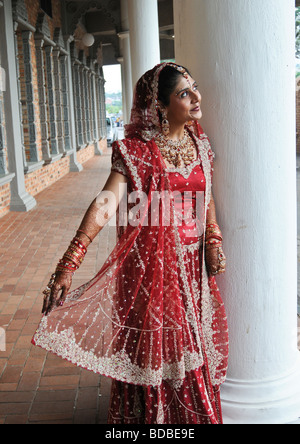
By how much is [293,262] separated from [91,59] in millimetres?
16726

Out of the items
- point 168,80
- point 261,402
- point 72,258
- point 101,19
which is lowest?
point 261,402

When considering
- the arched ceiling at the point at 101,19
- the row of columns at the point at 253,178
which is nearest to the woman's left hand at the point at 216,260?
the row of columns at the point at 253,178

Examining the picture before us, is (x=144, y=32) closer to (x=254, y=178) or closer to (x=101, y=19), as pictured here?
(x=254, y=178)

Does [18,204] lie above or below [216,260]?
below

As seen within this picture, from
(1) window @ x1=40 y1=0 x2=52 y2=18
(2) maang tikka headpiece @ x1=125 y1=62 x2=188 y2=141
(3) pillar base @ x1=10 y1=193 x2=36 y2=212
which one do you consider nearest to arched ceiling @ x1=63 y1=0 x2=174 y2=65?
(1) window @ x1=40 y1=0 x2=52 y2=18

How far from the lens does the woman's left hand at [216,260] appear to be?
1982 millimetres

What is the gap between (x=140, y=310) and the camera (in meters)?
1.89

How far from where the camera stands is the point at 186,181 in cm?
194

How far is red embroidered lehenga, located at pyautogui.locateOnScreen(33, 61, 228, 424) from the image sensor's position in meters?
1.88

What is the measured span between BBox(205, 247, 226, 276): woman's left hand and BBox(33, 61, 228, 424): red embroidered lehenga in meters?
0.03

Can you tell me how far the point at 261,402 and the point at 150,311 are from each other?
0.67 metres

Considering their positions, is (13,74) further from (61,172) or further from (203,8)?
(203,8)

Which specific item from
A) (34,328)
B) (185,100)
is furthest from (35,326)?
(185,100)
